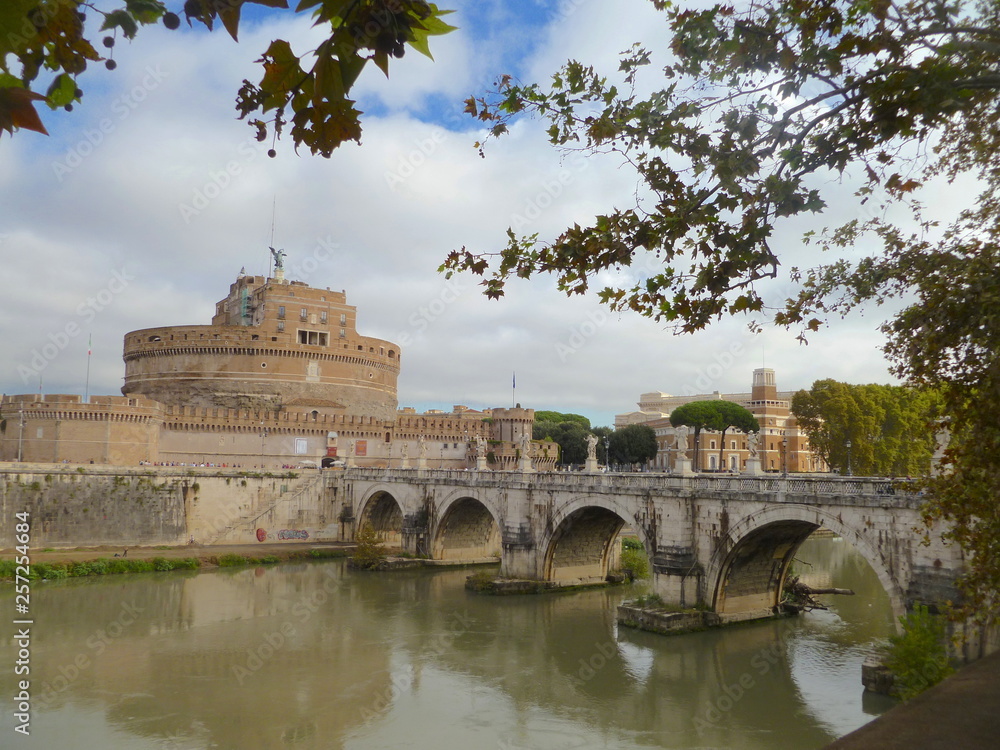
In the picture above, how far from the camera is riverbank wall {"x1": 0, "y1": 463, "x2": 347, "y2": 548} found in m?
34.2

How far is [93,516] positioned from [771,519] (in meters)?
30.6

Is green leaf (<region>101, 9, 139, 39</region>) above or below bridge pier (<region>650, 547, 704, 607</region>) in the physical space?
above

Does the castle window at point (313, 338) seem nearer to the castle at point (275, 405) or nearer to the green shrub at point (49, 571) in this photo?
the castle at point (275, 405)

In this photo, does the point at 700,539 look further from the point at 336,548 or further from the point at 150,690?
the point at 336,548

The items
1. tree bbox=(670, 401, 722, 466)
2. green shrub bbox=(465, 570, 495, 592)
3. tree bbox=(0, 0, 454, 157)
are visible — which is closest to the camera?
tree bbox=(0, 0, 454, 157)

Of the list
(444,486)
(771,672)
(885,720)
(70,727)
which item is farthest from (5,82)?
(444,486)

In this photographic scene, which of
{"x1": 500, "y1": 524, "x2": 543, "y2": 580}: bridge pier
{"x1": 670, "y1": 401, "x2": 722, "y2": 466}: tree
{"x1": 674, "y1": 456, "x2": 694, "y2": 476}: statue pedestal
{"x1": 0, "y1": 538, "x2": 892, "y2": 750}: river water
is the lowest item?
{"x1": 0, "y1": 538, "x2": 892, "y2": 750}: river water

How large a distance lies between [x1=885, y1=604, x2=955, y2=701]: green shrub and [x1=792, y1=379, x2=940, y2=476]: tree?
27.6 metres

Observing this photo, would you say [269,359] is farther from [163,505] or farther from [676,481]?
[676,481]

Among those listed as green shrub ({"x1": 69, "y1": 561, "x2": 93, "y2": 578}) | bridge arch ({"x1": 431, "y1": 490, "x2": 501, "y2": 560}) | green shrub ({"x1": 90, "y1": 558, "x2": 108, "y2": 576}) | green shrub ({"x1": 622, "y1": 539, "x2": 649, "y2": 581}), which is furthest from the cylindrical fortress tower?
green shrub ({"x1": 622, "y1": 539, "x2": 649, "y2": 581})

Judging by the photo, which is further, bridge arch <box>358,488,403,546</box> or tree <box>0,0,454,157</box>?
bridge arch <box>358,488,403,546</box>

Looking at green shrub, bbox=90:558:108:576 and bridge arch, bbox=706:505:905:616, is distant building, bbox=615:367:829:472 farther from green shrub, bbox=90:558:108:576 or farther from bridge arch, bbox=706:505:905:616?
green shrub, bbox=90:558:108:576

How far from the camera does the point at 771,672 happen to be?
58.1ft

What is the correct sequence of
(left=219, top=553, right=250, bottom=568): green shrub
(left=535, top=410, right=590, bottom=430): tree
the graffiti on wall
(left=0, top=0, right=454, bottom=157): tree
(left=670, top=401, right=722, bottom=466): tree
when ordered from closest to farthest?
(left=0, top=0, right=454, bottom=157): tree → (left=219, top=553, right=250, bottom=568): green shrub → the graffiti on wall → (left=670, top=401, right=722, bottom=466): tree → (left=535, top=410, right=590, bottom=430): tree
